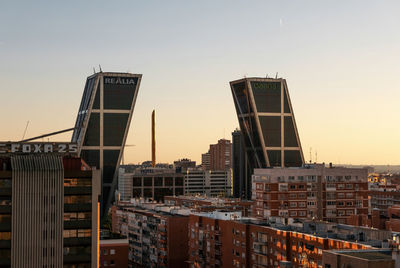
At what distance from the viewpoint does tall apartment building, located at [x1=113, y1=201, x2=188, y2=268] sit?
148500 mm

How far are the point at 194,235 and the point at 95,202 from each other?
51.2m

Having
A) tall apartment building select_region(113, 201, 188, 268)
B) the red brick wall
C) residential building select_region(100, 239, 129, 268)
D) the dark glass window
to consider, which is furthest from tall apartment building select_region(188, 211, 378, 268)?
the dark glass window

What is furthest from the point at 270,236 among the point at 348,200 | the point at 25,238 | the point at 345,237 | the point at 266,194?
the point at 348,200

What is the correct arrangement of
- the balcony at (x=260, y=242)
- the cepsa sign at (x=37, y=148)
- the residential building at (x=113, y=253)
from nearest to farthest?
the cepsa sign at (x=37, y=148) → the balcony at (x=260, y=242) → the residential building at (x=113, y=253)

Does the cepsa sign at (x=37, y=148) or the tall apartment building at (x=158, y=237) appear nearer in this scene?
the cepsa sign at (x=37, y=148)

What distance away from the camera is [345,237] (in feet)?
320

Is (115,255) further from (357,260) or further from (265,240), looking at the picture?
(357,260)

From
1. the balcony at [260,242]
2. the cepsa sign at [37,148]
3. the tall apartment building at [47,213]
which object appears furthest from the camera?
the balcony at [260,242]

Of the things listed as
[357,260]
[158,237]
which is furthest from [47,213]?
[158,237]

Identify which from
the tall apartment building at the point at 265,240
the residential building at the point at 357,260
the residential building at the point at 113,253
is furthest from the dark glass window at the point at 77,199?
the residential building at the point at 113,253

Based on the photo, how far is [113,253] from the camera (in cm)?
12712

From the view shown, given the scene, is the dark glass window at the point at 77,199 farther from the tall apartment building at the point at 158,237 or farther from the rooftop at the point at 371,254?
the tall apartment building at the point at 158,237

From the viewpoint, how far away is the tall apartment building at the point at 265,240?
95500 millimetres

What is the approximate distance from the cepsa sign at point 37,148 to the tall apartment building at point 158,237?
187 feet
